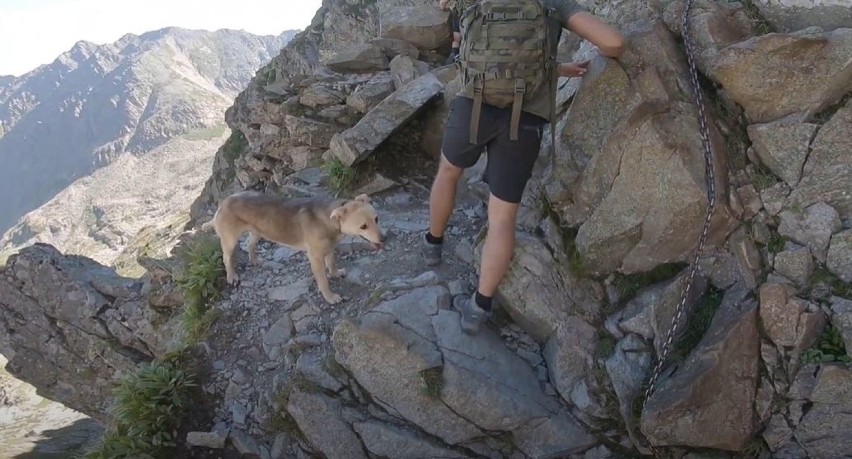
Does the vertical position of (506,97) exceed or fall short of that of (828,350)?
it exceeds it

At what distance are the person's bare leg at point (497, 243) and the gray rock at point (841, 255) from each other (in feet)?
10.7

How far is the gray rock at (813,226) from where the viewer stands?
5676mm

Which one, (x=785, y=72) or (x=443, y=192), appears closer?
(x=785, y=72)

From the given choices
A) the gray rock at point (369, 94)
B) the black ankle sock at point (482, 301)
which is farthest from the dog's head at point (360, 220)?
the gray rock at point (369, 94)

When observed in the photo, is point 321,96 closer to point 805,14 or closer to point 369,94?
point 369,94

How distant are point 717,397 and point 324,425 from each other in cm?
468

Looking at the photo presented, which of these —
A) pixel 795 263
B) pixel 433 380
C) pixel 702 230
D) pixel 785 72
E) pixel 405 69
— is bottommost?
pixel 433 380

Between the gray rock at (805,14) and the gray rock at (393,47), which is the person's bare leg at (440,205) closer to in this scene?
the gray rock at (805,14)

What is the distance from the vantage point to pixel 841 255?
5555 mm

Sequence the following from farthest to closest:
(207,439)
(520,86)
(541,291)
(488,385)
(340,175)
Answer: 1. (340,175)
2. (207,439)
3. (541,291)
4. (488,385)
5. (520,86)

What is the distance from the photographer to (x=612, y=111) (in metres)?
6.98

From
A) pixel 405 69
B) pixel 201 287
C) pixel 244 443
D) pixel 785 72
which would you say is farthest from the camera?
pixel 405 69

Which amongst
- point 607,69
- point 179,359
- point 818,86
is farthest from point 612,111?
point 179,359

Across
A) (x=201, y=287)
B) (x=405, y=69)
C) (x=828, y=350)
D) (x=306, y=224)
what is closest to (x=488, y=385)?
(x=828, y=350)
